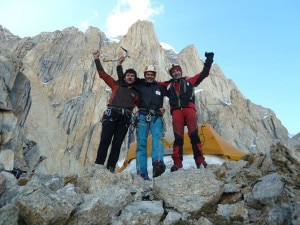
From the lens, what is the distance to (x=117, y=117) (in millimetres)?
9328

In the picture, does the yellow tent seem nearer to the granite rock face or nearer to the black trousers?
the black trousers

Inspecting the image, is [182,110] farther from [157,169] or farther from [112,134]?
[112,134]

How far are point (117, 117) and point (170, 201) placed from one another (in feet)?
14.2

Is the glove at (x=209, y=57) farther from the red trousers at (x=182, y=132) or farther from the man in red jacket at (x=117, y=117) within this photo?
the man in red jacket at (x=117, y=117)

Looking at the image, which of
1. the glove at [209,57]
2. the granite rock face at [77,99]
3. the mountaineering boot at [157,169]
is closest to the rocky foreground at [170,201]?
the mountaineering boot at [157,169]

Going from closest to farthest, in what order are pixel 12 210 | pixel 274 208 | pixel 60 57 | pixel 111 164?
pixel 12 210
pixel 274 208
pixel 111 164
pixel 60 57

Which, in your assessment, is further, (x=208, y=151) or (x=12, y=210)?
(x=208, y=151)

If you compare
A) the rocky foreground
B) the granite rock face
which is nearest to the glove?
the rocky foreground

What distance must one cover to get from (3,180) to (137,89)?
5.32 meters

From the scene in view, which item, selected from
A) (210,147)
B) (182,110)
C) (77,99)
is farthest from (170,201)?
(77,99)

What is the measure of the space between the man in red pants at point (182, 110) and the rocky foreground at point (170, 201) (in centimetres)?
275

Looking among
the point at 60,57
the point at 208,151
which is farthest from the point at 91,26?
the point at 208,151

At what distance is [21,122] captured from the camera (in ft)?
108

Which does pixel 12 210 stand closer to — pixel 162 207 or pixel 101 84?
pixel 162 207
